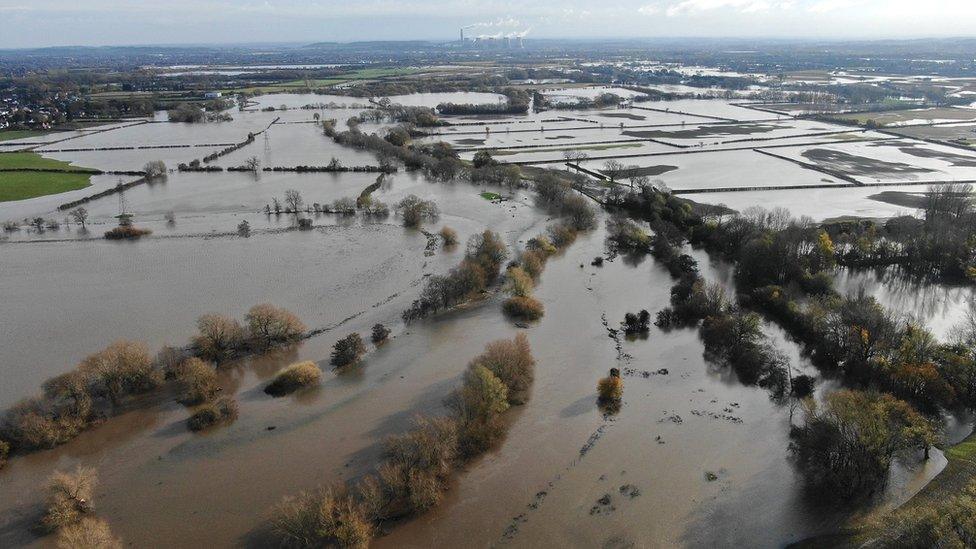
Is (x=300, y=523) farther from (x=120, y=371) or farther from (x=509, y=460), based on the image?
(x=120, y=371)

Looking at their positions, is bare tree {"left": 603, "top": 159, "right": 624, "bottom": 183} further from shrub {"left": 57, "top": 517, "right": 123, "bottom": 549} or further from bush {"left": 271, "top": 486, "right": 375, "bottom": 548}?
shrub {"left": 57, "top": 517, "right": 123, "bottom": 549}

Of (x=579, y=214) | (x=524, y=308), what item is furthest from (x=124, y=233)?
(x=579, y=214)

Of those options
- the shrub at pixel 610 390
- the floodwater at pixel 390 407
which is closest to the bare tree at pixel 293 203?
the floodwater at pixel 390 407

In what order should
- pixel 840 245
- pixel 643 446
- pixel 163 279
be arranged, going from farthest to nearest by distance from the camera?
1. pixel 840 245
2. pixel 163 279
3. pixel 643 446

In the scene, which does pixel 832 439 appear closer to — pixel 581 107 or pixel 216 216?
pixel 216 216

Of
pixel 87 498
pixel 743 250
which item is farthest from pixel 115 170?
pixel 743 250

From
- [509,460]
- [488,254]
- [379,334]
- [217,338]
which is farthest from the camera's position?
[488,254]

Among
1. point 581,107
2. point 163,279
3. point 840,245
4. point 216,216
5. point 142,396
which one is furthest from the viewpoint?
point 581,107

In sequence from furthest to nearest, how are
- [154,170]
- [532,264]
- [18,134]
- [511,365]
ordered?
[18,134]
[154,170]
[532,264]
[511,365]
